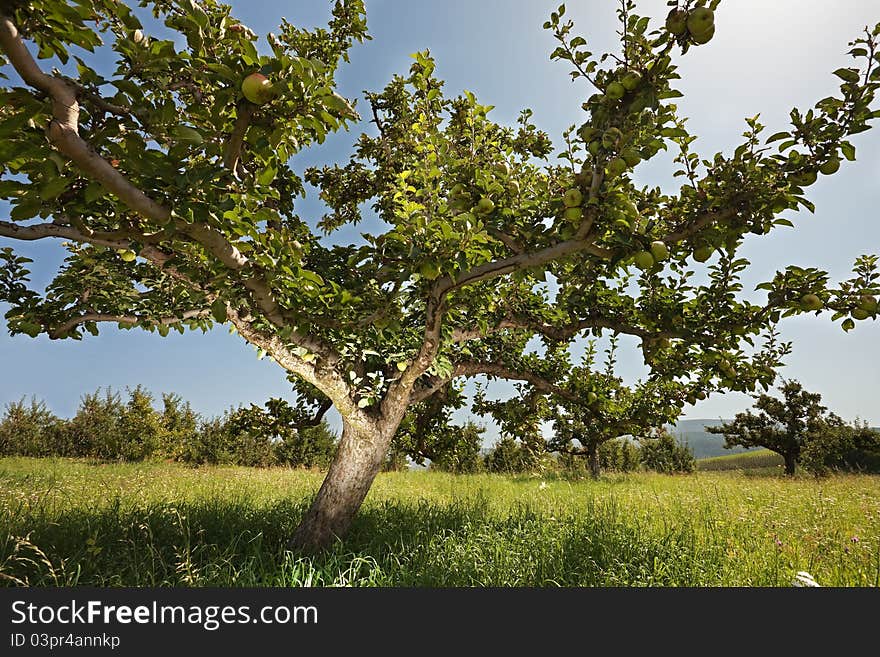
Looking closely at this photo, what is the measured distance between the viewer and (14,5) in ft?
5.52

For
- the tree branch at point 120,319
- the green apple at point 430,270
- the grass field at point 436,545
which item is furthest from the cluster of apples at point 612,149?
the tree branch at point 120,319

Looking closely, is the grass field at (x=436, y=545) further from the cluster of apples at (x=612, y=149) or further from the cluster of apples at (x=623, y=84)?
the cluster of apples at (x=623, y=84)

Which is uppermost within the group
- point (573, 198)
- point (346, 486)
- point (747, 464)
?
point (573, 198)

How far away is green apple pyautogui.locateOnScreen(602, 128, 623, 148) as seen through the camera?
2.43m

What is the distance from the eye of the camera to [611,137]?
2.46 meters

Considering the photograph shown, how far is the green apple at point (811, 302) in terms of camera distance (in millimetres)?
3420

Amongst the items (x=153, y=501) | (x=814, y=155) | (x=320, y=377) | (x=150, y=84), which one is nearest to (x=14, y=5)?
(x=150, y=84)

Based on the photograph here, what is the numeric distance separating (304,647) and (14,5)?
11.6ft

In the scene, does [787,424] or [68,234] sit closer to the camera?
[68,234]

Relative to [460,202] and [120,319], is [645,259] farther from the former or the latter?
[120,319]

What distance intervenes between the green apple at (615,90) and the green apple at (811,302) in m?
2.45

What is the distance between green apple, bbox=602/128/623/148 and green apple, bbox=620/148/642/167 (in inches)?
3.0

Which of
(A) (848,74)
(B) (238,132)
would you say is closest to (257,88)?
(B) (238,132)

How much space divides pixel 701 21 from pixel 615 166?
0.75 m
